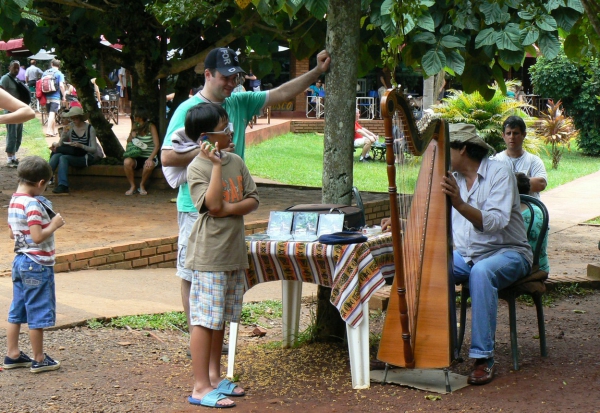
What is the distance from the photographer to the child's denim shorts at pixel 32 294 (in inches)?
A: 198

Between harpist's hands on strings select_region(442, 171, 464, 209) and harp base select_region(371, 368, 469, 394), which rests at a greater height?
harpist's hands on strings select_region(442, 171, 464, 209)

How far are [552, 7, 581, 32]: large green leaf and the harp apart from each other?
55.4 inches

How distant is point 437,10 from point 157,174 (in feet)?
23.6

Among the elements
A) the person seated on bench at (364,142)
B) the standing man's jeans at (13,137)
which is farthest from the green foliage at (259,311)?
the person seated on bench at (364,142)

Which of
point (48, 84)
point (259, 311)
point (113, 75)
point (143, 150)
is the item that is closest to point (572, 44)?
point (259, 311)

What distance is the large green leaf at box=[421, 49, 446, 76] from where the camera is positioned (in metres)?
5.55

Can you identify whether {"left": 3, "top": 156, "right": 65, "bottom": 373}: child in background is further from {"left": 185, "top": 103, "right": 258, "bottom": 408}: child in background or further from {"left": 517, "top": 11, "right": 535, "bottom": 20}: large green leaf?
{"left": 517, "top": 11, "right": 535, "bottom": 20}: large green leaf

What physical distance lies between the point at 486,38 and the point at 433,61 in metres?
0.51

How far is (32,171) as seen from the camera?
Answer: 5004mm

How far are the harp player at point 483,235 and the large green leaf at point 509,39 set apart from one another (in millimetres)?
755

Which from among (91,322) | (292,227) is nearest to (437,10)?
(292,227)

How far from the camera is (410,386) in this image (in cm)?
489

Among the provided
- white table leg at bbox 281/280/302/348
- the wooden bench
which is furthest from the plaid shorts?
the wooden bench

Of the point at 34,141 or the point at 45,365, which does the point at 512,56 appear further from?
the point at 34,141
